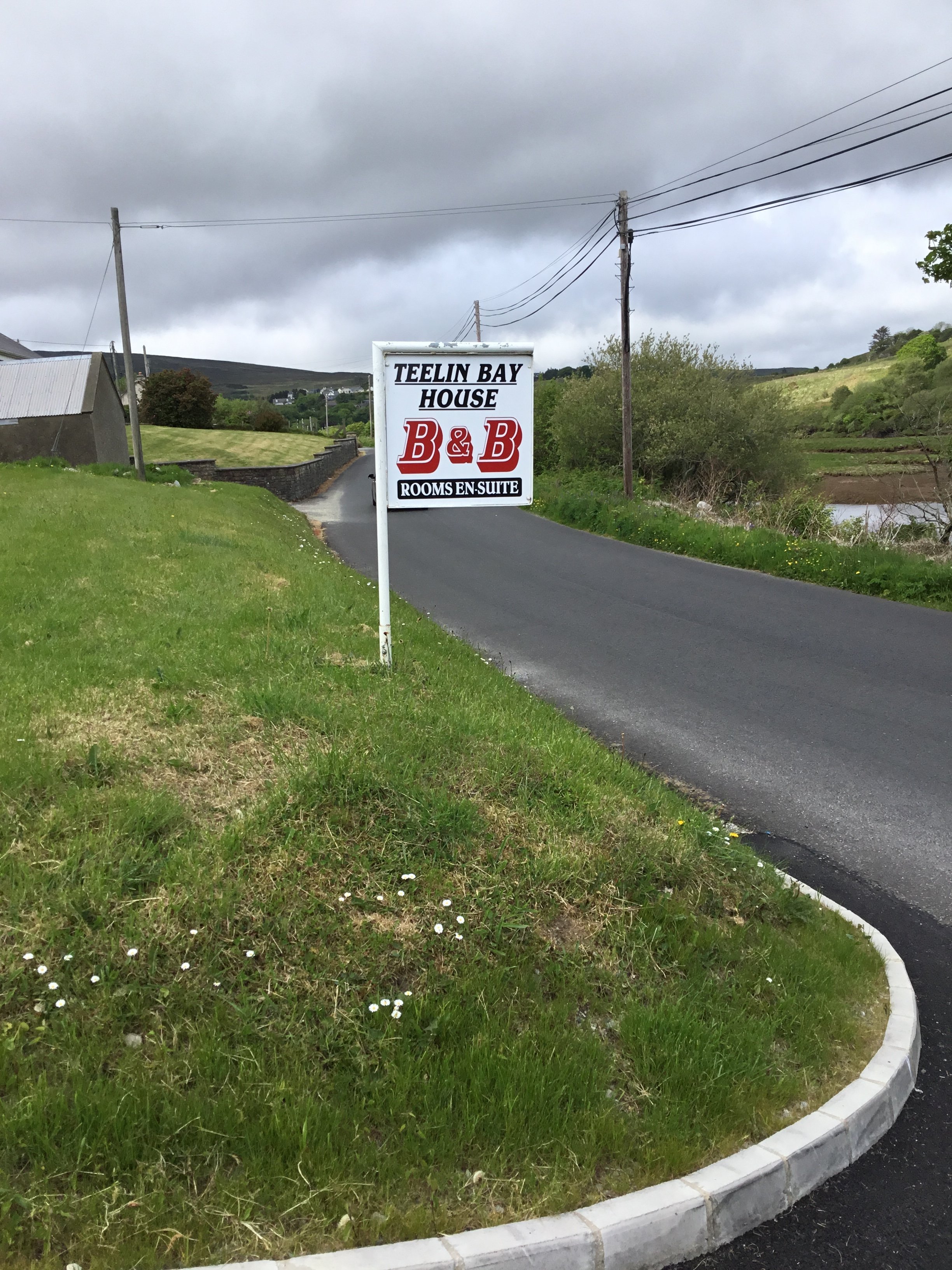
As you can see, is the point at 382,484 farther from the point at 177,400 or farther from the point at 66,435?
the point at 177,400

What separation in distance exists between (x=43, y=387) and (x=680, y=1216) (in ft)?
111

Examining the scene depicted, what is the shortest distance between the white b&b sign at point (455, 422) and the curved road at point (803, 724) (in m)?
2.46

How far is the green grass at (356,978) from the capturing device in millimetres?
2551

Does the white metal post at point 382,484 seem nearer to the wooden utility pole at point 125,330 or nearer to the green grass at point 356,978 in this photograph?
the green grass at point 356,978

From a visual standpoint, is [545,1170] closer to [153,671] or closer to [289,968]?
[289,968]

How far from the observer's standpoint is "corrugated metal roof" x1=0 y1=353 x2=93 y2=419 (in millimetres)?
29531

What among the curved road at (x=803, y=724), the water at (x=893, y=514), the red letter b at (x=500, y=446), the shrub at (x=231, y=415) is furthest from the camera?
the shrub at (x=231, y=415)

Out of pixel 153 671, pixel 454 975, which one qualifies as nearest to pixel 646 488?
pixel 153 671

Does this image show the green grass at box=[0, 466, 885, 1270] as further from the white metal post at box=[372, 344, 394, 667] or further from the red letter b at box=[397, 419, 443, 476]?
the red letter b at box=[397, 419, 443, 476]

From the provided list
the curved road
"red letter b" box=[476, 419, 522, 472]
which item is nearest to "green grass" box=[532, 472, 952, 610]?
the curved road

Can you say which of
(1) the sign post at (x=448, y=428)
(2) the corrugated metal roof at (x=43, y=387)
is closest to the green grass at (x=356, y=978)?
(1) the sign post at (x=448, y=428)

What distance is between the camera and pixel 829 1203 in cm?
279

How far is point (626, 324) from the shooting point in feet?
76.2

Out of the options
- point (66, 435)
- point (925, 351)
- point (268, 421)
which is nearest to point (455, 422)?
point (66, 435)
